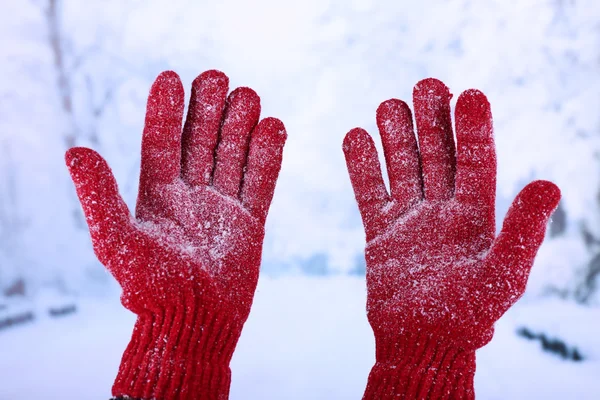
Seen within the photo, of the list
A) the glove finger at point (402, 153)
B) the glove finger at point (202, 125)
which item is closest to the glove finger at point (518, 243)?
the glove finger at point (402, 153)

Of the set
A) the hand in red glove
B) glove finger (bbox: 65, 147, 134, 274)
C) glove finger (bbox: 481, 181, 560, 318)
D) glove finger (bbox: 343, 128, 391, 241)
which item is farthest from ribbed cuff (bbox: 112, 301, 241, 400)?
glove finger (bbox: 481, 181, 560, 318)

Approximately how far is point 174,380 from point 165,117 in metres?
0.57

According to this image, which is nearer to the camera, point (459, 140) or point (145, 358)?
point (145, 358)

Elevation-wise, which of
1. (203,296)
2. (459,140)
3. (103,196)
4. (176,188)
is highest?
(459,140)

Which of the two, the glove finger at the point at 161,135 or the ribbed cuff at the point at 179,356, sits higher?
the glove finger at the point at 161,135

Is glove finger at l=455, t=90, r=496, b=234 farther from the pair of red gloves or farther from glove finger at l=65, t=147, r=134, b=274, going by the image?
glove finger at l=65, t=147, r=134, b=274

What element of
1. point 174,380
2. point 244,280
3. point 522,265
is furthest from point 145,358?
point 522,265

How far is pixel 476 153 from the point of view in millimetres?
1145

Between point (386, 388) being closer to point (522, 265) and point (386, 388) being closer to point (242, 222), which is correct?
point (522, 265)

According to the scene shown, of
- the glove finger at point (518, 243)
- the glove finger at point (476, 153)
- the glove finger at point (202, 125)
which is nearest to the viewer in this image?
the glove finger at point (518, 243)

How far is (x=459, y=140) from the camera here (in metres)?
1.16

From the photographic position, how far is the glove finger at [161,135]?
117 cm

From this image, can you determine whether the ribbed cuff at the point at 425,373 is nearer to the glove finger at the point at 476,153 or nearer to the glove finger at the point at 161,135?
the glove finger at the point at 476,153

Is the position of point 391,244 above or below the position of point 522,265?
above
